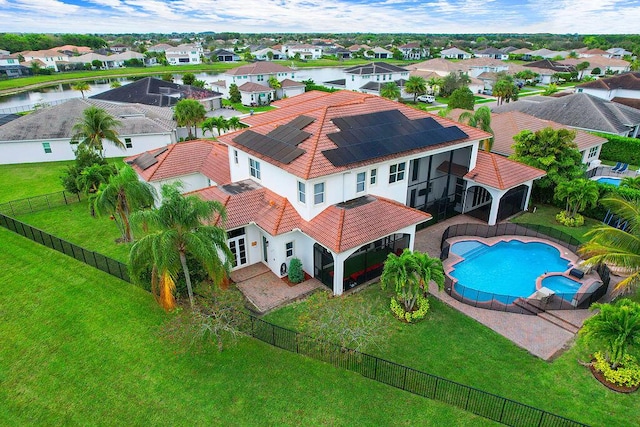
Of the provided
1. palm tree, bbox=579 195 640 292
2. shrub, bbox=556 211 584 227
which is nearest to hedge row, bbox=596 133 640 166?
shrub, bbox=556 211 584 227

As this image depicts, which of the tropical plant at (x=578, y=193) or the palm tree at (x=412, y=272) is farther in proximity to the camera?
the tropical plant at (x=578, y=193)

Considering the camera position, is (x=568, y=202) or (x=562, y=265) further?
(x=568, y=202)

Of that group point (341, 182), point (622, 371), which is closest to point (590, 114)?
point (341, 182)

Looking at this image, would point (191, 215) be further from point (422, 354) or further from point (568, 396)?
point (568, 396)

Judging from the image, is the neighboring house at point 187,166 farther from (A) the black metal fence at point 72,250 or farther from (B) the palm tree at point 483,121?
(B) the palm tree at point 483,121

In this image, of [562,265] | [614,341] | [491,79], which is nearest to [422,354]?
[614,341]

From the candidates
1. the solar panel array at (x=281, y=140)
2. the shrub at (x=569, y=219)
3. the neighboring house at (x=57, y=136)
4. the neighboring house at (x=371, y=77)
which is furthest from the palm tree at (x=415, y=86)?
the solar panel array at (x=281, y=140)

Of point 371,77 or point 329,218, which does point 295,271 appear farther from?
point 371,77
